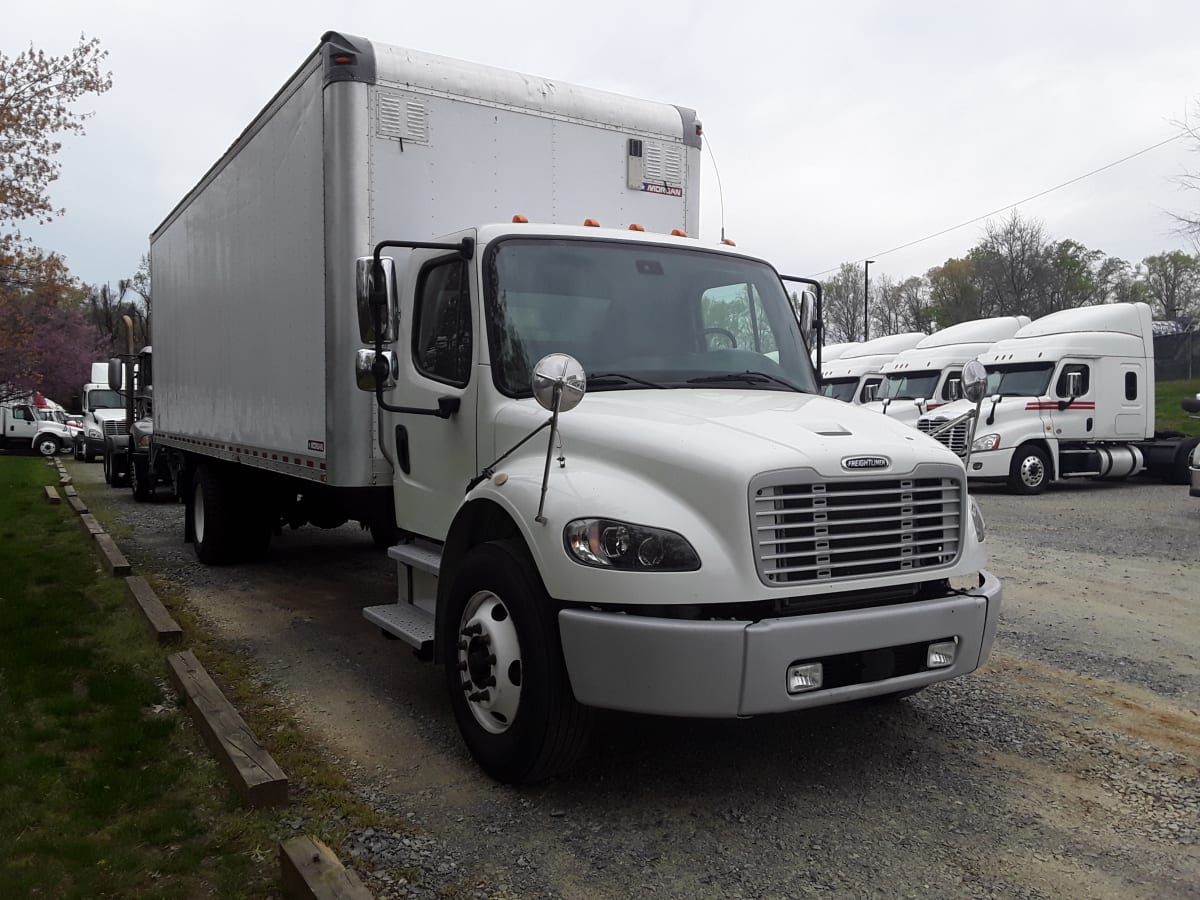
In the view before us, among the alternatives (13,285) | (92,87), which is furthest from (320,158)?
(13,285)

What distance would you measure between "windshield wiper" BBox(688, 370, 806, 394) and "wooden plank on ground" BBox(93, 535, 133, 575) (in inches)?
243

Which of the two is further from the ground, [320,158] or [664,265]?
[320,158]

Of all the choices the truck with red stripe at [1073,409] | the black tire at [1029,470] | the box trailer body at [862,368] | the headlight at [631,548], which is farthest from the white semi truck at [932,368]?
the headlight at [631,548]

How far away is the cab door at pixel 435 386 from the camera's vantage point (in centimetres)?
495

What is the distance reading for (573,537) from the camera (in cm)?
371

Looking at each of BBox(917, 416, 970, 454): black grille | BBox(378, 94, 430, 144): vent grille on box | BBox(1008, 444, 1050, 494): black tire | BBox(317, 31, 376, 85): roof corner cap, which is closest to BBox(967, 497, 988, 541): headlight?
BBox(378, 94, 430, 144): vent grille on box

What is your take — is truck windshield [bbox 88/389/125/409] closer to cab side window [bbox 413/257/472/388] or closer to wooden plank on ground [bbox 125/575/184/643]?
wooden plank on ground [bbox 125/575/184/643]

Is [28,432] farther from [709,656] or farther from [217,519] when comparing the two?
[709,656]

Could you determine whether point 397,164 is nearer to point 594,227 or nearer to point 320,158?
point 320,158

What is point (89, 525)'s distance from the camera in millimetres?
11516

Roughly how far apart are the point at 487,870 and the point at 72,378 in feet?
173

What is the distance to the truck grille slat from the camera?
368 cm

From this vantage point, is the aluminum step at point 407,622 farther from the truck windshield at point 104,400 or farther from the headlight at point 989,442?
the truck windshield at point 104,400

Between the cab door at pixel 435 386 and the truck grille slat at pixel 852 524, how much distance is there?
1.75 m
